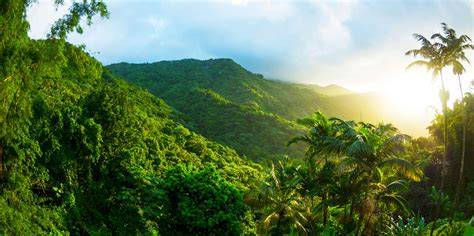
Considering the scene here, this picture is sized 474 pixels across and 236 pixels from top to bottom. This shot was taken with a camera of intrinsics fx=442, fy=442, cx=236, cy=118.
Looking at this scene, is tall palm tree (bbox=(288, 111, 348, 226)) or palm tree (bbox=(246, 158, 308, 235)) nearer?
tall palm tree (bbox=(288, 111, 348, 226))

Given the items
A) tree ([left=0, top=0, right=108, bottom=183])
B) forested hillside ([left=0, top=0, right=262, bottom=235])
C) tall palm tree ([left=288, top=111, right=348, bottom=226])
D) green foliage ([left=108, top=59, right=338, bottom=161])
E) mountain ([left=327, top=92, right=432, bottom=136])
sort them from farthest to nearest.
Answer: mountain ([left=327, top=92, right=432, bottom=136]) < green foliage ([left=108, top=59, right=338, bottom=161]) < tall palm tree ([left=288, top=111, right=348, bottom=226]) < forested hillside ([left=0, top=0, right=262, bottom=235]) < tree ([left=0, top=0, right=108, bottom=183])

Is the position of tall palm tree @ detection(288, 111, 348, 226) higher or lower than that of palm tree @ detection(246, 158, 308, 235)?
higher

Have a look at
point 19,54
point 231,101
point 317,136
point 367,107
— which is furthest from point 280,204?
point 367,107

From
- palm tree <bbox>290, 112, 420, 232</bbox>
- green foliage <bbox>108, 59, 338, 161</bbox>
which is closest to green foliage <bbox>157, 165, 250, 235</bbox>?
palm tree <bbox>290, 112, 420, 232</bbox>

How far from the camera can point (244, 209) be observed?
2784cm

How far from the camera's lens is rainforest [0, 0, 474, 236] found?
43.7 ft

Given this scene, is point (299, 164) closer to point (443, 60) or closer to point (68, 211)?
point (443, 60)

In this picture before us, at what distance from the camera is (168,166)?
3484 centimetres

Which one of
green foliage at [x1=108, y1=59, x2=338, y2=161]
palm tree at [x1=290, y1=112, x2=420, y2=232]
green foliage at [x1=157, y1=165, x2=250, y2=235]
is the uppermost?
green foliage at [x1=108, y1=59, x2=338, y2=161]

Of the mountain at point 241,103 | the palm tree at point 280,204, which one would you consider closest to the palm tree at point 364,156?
the palm tree at point 280,204

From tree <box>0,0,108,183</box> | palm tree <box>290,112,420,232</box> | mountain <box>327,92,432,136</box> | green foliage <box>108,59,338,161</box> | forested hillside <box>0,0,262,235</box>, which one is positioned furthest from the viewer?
mountain <box>327,92,432,136</box>

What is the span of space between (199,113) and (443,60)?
4130 cm

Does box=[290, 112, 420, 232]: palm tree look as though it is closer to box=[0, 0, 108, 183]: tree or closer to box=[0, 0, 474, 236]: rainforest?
box=[0, 0, 474, 236]: rainforest

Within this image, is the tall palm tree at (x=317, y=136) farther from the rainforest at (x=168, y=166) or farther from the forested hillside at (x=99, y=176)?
the forested hillside at (x=99, y=176)
